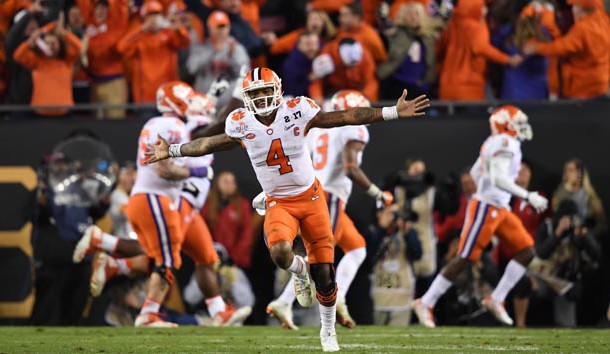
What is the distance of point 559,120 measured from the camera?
13352mm

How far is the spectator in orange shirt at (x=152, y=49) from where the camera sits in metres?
13.4

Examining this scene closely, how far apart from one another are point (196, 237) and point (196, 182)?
1.98ft

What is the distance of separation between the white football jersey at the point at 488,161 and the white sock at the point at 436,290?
2.65 ft

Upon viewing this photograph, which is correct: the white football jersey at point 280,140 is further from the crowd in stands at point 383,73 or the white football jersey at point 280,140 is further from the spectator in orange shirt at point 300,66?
the spectator in orange shirt at point 300,66

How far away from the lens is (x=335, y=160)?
37.4 feet

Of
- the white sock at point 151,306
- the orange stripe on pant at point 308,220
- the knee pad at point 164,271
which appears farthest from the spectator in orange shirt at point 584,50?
the orange stripe on pant at point 308,220

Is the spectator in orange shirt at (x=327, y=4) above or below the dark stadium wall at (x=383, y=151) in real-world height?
above

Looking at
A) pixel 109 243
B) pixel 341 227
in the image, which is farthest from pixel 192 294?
pixel 341 227

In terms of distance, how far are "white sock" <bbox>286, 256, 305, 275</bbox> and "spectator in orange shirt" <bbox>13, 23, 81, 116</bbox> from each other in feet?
16.9

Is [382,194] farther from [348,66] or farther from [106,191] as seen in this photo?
[106,191]

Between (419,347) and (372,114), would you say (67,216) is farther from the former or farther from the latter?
(372,114)

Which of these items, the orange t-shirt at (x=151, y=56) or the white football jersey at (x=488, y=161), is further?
the orange t-shirt at (x=151, y=56)

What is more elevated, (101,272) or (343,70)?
(343,70)

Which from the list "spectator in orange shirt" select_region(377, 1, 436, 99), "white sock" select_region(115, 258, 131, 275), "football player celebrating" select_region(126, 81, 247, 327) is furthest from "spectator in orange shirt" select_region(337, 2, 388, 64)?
"white sock" select_region(115, 258, 131, 275)
